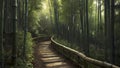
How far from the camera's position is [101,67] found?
4.39 m

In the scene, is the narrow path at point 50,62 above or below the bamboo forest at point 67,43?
below

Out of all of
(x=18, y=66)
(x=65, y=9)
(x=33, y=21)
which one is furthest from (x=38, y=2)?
(x=18, y=66)

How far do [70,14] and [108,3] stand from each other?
9050 mm

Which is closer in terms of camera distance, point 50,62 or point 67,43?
point 50,62

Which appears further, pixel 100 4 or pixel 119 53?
pixel 100 4

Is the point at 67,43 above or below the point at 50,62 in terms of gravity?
above

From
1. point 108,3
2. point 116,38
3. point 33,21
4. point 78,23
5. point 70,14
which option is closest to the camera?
point 108,3

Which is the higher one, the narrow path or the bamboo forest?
the bamboo forest

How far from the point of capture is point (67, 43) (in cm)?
1310

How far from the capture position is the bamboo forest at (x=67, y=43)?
4691 millimetres

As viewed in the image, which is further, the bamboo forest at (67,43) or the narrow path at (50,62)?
the narrow path at (50,62)

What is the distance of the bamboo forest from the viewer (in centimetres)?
469

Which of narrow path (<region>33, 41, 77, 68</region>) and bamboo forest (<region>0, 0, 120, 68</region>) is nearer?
bamboo forest (<region>0, 0, 120, 68</region>)

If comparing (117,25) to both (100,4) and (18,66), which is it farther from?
(18,66)
